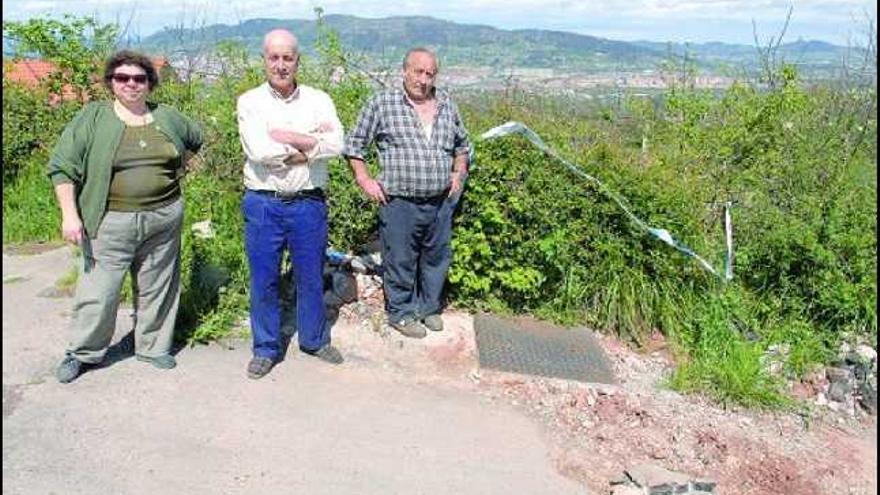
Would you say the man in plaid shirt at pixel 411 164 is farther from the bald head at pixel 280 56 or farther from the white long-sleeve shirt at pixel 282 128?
the bald head at pixel 280 56

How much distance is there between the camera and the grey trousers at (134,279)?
4.20 meters

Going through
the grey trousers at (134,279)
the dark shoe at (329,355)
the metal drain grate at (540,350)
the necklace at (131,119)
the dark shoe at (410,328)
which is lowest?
the metal drain grate at (540,350)

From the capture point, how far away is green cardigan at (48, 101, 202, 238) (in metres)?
3.98

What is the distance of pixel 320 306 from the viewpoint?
15.9 ft

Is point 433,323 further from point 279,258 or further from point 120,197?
point 120,197

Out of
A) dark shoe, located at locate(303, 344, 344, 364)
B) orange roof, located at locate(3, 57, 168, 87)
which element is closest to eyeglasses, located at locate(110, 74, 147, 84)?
dark shoe, located at locate(303, 344, 344, 364)

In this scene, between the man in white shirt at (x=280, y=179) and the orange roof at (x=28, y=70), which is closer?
the man in white shirt at (x=280, y=179)

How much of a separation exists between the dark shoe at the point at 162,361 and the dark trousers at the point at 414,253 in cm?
147

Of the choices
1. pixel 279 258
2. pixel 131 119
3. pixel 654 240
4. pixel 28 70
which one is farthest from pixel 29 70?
pixel 654 240

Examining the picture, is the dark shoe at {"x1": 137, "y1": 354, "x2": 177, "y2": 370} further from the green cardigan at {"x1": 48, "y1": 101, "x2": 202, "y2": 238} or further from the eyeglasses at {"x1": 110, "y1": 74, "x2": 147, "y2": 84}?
the eyeglasses at {"x1": 110, "y1": 74, "x2": 147, "y2": 84}

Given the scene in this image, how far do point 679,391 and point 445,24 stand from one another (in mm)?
11625

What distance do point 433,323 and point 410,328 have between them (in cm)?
20

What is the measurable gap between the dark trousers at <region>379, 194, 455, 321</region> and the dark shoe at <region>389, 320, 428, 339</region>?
1.4 inches

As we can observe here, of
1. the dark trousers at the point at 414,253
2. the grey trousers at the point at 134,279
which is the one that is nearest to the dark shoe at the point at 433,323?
the dark trousers at the point at 414,253
